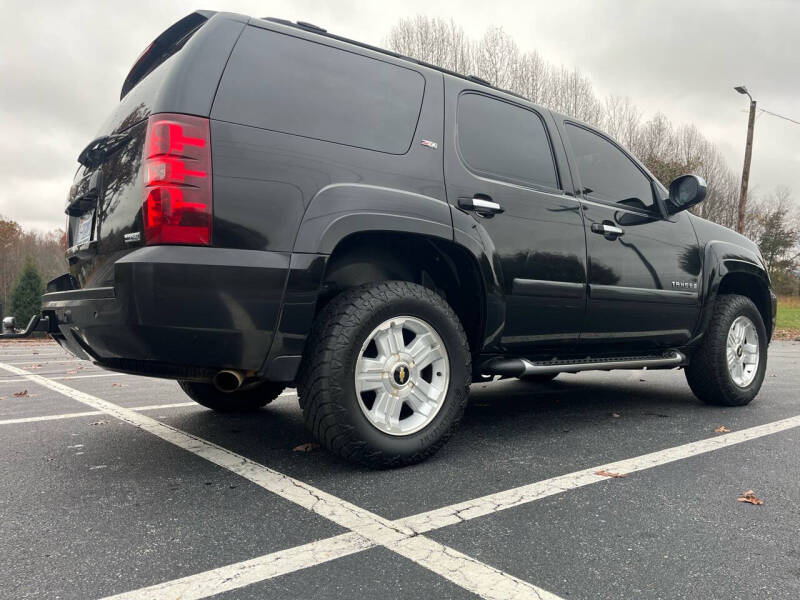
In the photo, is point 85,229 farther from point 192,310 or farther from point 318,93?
point 318,93

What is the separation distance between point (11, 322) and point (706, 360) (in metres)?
4.43

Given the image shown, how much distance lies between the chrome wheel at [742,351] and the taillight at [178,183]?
3.85 m

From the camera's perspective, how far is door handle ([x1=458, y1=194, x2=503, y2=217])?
9.80ft

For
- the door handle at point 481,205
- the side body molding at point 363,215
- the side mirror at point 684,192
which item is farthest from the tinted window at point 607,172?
the side body molding at point 363,215

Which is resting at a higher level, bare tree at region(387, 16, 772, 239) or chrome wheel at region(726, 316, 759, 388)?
bare tree at region(387, 16, 772, 239)

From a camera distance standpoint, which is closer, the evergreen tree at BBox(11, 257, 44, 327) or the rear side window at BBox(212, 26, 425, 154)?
the rear side window at BBox(212, 26, 425, 154)

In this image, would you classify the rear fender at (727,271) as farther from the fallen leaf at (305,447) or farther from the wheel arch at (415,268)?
the fallen leaf at (305,447)

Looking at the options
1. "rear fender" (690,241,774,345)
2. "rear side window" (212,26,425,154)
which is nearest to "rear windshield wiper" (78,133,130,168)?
"rear side window" (212,26,425,154)

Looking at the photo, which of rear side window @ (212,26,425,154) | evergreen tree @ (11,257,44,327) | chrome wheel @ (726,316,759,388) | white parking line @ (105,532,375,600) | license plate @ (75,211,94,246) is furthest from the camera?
evergreen tree @ (11,257,44,327)

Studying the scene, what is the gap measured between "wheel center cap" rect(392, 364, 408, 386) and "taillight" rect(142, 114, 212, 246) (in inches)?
38.2

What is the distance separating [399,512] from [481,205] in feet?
5.08

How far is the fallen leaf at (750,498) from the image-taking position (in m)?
2.35

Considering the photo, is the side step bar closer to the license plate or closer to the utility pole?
the license plate

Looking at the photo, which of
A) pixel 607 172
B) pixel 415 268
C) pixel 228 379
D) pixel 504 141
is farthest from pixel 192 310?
pixel 607 172
